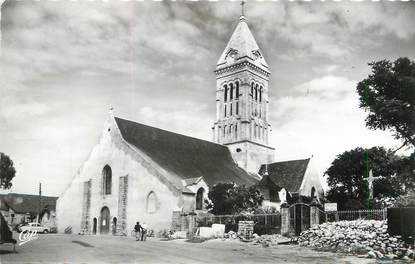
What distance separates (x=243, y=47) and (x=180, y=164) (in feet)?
71.6

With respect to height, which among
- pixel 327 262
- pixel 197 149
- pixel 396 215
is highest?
pixel 197 149

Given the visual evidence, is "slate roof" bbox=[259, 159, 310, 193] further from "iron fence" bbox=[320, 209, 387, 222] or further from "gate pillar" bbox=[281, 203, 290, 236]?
"gate pillar" bbox=[281, 203, 290, 236]

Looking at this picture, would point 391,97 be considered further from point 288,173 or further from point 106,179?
point 106,179

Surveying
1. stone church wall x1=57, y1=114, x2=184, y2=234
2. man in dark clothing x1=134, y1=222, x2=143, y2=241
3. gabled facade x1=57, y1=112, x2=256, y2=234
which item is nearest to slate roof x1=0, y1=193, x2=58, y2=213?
stone church wall x1=57, y1=114, x2=184, y2=234

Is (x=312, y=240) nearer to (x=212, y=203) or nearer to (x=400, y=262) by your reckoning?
(x=400, y=262)

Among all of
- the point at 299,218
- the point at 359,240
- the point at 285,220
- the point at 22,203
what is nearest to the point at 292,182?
the point at 299,218

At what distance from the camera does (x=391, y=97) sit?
3206 centimetres

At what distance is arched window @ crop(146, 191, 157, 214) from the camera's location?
3465 cm

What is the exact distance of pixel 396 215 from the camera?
18.0 m

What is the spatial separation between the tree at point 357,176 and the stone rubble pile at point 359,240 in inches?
655

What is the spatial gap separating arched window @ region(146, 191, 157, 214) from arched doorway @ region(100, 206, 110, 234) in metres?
5.70

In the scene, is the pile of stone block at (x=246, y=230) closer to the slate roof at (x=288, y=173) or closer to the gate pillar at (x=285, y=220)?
the gate pillar at (x=285, y=220)

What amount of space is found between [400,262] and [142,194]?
23.9 meters

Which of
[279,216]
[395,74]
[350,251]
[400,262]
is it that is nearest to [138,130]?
[279,216]
